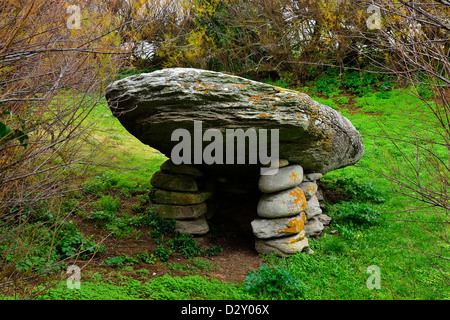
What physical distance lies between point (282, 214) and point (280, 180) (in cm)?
57

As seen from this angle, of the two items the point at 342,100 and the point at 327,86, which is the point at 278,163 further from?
the point at 327,86

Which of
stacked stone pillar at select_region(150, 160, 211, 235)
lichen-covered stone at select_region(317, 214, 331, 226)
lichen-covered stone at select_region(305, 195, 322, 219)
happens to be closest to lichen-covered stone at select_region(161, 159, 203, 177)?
stacked stone pillar at select_region(150, 160, 211, 235)

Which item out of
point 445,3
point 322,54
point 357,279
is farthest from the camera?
point 322,54

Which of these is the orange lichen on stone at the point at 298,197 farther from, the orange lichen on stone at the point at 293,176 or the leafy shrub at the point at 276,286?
the leafy shrub at the point at 276,286

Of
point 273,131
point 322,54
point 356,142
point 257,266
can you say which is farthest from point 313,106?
point 322,54

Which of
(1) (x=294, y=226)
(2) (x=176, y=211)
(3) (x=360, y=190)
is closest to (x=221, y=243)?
(2) (x=176, y=211)

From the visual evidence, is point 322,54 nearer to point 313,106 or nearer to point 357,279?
point 313,106

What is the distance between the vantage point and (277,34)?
14281 millimetres

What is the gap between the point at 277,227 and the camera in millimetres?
5809

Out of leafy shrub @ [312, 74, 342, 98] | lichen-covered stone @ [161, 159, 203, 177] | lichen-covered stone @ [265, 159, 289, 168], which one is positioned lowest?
lichen-covered stone @ [161, 159, 203, 177]

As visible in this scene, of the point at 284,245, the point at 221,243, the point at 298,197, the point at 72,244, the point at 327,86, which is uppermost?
the point at 327,86

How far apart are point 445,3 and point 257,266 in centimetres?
420

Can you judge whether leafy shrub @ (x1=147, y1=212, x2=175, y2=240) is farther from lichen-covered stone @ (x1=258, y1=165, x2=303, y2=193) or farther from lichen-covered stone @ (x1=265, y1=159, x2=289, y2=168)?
lichen-covered stone @ (x1=265, y1=159, x2=289, y2=168)

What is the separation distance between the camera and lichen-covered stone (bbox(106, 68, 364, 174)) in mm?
5105
